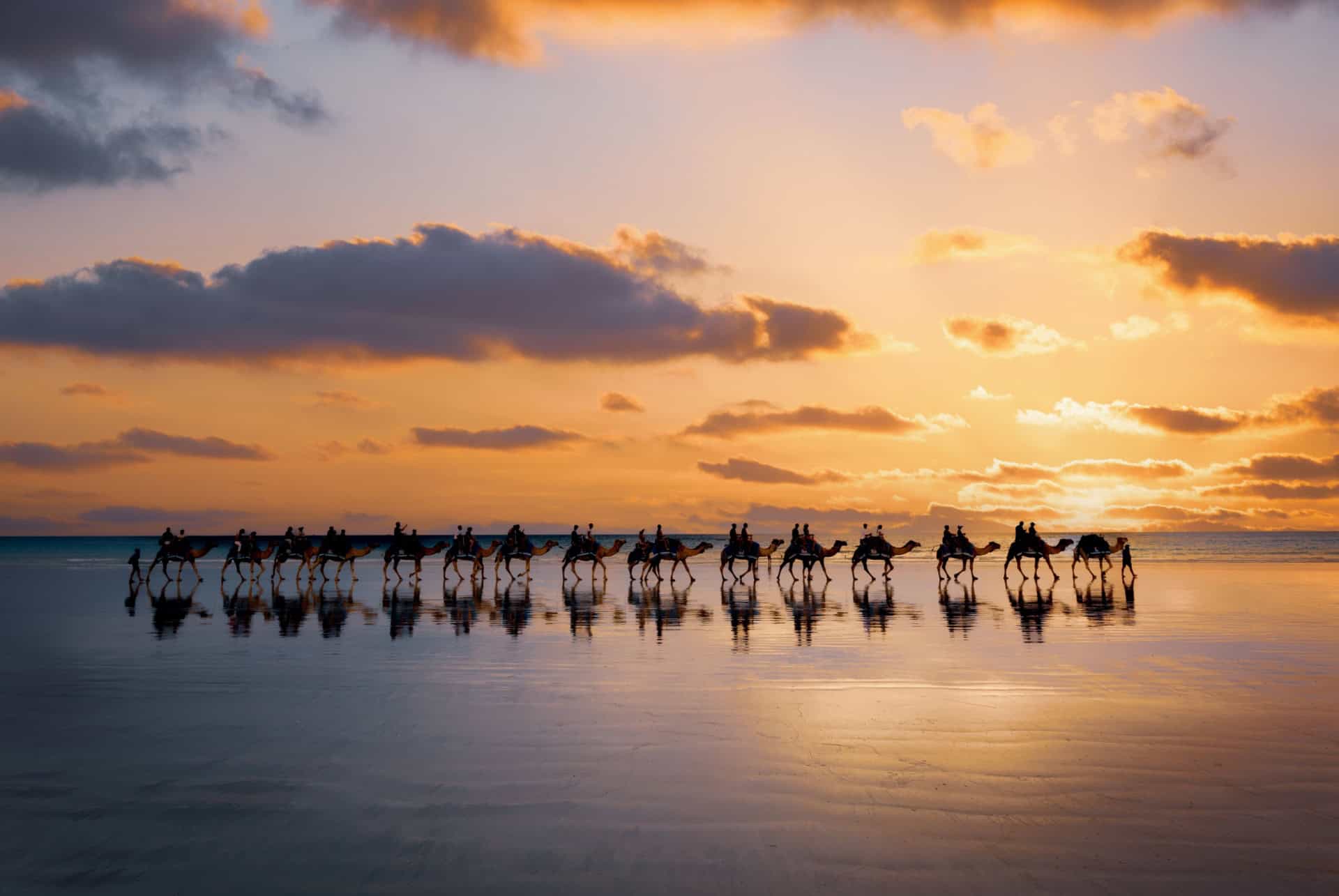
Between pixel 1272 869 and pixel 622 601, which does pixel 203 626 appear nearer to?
pixel 622 601

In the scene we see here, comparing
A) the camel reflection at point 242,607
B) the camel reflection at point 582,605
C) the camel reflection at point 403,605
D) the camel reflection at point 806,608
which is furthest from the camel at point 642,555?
the camel reflection at point 242,607

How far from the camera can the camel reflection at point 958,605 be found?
20.4 meters

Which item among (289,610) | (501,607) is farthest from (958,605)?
(289,610)

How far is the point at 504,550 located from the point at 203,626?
61.4 ft

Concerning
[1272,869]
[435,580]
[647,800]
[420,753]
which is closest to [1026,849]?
[1272,869]

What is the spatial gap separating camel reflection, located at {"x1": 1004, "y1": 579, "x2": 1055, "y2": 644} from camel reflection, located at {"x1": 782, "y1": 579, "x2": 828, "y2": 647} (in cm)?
428

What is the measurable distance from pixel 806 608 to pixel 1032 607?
638 centimetres

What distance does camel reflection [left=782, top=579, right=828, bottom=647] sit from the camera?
1870 cm

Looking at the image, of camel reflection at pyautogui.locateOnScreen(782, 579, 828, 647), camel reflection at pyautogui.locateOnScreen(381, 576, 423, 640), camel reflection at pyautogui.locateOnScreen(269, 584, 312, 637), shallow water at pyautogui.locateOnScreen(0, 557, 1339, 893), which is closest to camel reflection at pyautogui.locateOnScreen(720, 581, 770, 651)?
shallow water at pyautogui.locateOnScreen(0, 557, 1339, 893)

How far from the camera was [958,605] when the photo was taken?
1049 inches

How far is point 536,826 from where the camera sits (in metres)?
6.83

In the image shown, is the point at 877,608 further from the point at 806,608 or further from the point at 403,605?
the point at 403,605

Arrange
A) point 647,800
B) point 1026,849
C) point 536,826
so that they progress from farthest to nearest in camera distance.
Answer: point 647,800 < point 536,826 < point 1026,849

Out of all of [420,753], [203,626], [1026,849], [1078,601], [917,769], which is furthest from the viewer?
[1078,601]
